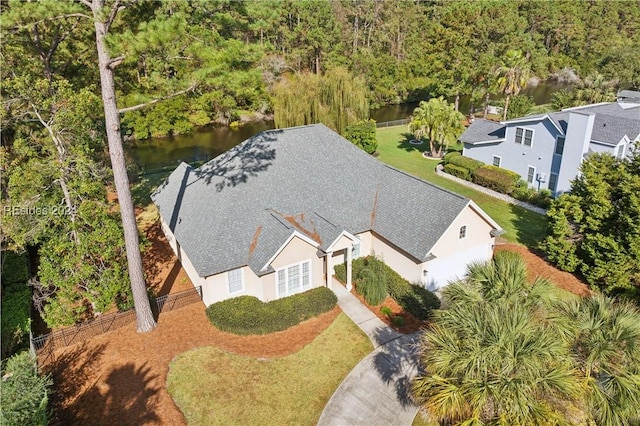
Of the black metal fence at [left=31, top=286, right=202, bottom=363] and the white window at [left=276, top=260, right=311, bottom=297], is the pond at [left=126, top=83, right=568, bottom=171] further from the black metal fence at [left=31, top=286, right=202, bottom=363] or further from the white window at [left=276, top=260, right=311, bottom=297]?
the white window at [left=276, top=260, right=311, bottom=297]

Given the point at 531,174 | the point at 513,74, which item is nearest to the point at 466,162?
the point at 531,174

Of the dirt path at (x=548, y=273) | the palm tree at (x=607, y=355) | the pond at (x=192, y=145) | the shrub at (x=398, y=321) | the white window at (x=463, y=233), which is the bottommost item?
the pond at (x=192, y=145)

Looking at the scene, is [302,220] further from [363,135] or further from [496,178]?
[363,135]

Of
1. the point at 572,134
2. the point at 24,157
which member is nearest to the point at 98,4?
the point at 24,157

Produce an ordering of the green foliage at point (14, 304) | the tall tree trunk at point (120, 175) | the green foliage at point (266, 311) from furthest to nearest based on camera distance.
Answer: the green foliage at point (266, 311)
the green foliage at point (14, 304)
the tall tree trunk at point (120, 175)

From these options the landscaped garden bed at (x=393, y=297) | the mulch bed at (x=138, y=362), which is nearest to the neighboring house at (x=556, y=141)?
the landscaped garden bed at (x=393, y=297)

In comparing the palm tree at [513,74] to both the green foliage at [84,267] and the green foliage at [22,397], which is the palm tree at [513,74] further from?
the green foliage at [22,397]

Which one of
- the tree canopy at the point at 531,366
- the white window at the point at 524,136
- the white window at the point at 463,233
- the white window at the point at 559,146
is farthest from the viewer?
the white window at the point at 524,136
